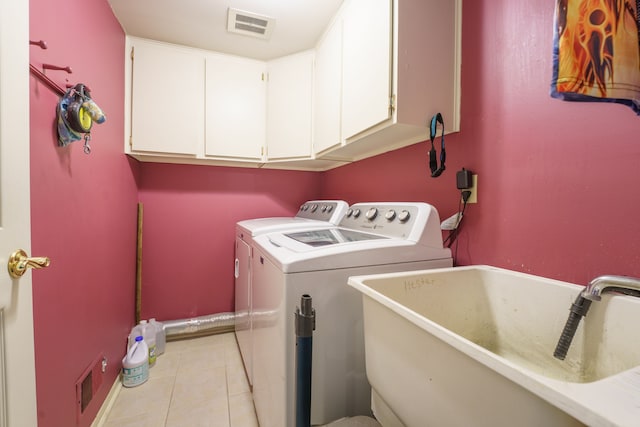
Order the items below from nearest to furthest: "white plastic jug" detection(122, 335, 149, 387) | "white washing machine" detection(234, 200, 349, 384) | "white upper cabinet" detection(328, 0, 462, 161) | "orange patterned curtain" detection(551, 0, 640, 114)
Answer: "orange patterned curtain" detection(551, 0, 640, 114) < "white upper cabinet" detection(328, 0, 462, 161) < "white washing machine" detection(234, 200, 349, 384) < "white plastic jug" detection(122, 335, 149, 387)

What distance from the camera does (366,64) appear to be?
4.40ft

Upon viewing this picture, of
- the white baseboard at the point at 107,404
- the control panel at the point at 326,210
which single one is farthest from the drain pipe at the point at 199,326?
the control panel at the point at 326,210

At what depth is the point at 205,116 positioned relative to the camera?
2.11 m

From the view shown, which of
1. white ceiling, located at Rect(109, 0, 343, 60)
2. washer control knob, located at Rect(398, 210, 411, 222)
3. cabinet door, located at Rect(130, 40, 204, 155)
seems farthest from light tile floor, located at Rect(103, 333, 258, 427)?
white ceiling, located at Rect(109, 0, 343, 60)

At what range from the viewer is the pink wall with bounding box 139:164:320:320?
7.55ft

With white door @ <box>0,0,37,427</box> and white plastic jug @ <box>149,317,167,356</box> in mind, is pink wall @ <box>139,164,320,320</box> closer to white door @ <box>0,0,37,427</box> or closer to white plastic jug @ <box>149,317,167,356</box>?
white plastic jug @ <box>149,317,167,356</box>

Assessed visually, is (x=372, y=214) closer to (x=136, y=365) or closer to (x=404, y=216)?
(x=404, y=216)

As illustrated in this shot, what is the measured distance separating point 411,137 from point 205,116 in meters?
1.62

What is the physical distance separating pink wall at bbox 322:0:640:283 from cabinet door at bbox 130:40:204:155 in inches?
72.8

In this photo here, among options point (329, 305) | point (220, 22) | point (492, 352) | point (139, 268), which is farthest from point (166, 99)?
point (492, 352)

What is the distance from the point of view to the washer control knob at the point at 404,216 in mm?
1235

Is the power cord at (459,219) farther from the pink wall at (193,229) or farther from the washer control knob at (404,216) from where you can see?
the pink wall at (193,229)

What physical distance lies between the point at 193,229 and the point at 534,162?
246 centimetres

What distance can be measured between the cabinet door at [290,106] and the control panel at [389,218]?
0.78m
